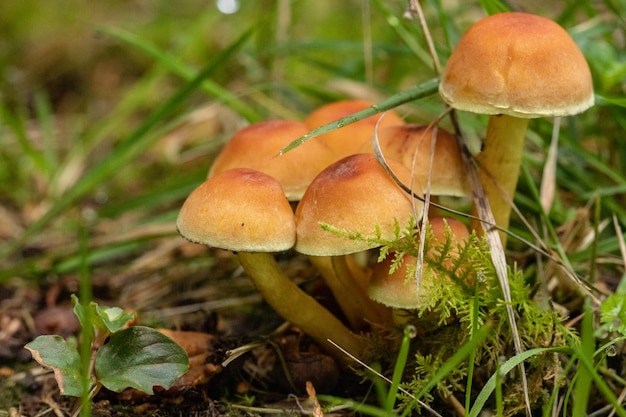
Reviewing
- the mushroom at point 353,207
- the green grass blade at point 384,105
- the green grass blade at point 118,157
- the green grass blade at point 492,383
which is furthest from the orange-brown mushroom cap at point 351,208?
the green grass blade at point 118,157

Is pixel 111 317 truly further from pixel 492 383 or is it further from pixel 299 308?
pixel 492 383

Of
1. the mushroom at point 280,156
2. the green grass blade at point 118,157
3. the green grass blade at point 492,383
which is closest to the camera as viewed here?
the green grass blade at point 492,383

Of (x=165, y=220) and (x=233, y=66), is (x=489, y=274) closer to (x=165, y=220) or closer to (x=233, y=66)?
(x=165, y=220)

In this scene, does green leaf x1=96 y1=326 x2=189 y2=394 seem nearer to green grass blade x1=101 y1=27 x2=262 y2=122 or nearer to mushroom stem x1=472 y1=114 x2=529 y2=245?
mushroom stem x1=472 y1=114 x2=529 y2=245

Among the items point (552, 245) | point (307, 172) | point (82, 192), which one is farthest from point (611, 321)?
point (82, 192)

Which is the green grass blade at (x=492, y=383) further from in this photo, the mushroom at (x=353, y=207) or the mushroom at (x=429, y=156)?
the mushroom at (x=429, y=156)

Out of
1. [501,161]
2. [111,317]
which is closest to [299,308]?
[111,317]
